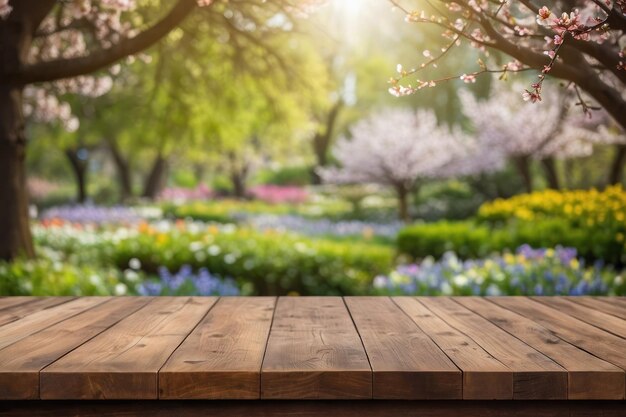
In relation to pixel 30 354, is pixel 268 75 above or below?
above

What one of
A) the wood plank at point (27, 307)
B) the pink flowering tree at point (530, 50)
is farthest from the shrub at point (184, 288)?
the pink flowering tree at point (530, 50)

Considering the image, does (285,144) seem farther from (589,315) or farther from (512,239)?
(589,315)

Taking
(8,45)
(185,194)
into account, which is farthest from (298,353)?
(185,194)

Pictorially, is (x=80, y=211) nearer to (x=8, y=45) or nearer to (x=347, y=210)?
(x=347, y=210)

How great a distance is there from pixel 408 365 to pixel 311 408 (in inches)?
14.1

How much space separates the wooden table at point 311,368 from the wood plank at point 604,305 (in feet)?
1.22

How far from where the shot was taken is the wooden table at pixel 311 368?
7.06 ft

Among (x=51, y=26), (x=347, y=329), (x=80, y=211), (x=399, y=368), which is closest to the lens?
(x=399, y=368)

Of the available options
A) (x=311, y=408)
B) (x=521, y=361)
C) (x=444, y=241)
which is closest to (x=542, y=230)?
(x=444, y=241)

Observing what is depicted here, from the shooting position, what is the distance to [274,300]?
12.1 ft

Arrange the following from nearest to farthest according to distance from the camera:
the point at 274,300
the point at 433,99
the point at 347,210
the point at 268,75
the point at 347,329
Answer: the point at 347,329 → the point at 274,300 → the point at 268,75 → the point at 347,210 → the point at 433,99

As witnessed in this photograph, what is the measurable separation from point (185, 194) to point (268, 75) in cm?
2202

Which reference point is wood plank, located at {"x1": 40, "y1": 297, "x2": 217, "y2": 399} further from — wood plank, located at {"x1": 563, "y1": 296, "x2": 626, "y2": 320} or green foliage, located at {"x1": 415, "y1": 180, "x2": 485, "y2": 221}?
green foliage, located at {"x1": 415, "y1": 180, "x2": 485, "y2": 221}

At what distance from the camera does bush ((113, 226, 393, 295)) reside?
26.9 feet
